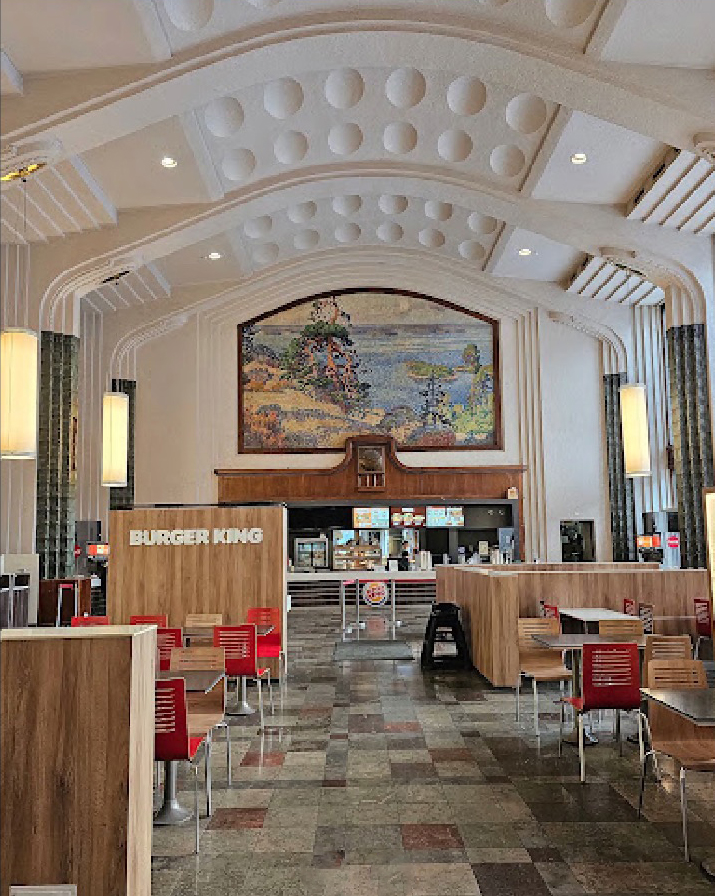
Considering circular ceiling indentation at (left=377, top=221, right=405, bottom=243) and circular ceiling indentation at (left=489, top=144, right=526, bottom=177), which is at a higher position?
circular ceiling indentation at (left=377, top=221, right=405, bottom=243)

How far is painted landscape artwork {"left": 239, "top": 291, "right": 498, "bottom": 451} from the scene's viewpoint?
62.9ft

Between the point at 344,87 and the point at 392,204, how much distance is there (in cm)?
496

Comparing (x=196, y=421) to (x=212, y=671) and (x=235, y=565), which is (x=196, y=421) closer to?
(x=235, y=565)

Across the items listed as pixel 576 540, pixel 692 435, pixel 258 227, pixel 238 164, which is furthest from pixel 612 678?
pixel 576 540

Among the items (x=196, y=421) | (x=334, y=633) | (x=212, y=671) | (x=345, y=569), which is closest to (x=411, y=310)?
(x=196, y=421)

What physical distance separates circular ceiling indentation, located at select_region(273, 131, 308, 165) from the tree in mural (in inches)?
269

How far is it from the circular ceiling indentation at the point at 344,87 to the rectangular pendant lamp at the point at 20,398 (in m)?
7.27

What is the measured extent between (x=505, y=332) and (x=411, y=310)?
2.23 metres

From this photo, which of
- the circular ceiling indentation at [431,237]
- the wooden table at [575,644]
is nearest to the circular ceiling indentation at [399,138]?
the circular ceiling indentation at [431,237]

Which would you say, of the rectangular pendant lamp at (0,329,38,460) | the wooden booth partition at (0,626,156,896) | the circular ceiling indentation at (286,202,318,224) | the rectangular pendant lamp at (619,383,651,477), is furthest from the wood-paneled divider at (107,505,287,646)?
the circular ceiling indentation at (286,202,318,224)

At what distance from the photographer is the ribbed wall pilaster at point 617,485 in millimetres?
17172

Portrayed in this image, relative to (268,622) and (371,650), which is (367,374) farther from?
(268,622)

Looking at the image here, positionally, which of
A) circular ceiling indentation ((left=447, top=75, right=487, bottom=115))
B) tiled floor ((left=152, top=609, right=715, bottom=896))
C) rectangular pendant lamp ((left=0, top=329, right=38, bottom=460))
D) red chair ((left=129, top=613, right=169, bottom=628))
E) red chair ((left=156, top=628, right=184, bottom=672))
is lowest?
tiled floor ((left=152, top=609, right=715, bottom=896))

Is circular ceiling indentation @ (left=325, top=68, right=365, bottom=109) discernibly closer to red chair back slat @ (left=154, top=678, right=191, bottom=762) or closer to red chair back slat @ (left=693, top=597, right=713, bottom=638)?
red chair back slat @ (left=693, top=597, right=713, bottom=638)
